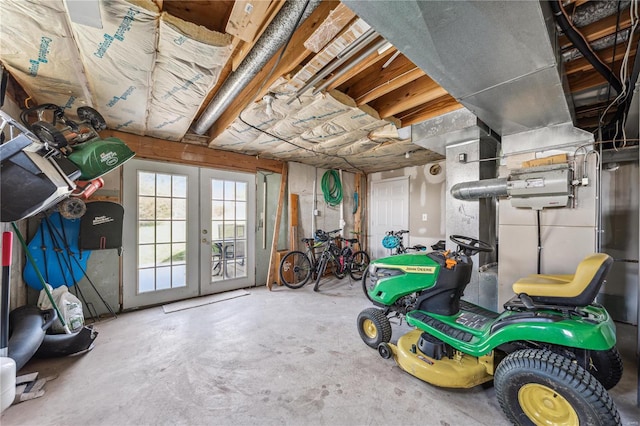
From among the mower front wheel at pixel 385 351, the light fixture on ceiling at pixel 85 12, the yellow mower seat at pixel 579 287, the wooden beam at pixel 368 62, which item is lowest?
the mower front wheel at pixel 385 351

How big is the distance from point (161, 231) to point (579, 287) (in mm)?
4211

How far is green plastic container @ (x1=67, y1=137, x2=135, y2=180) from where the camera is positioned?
1.93 m

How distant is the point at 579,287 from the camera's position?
1.30m

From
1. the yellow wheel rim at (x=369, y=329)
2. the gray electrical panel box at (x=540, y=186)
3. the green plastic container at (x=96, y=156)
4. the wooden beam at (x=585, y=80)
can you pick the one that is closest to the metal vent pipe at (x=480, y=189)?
the gray electrical panel box at (x=540, y=186)

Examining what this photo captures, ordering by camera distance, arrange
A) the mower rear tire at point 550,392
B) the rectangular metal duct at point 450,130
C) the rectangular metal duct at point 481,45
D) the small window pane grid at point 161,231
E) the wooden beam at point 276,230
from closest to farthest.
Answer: the rectangular metal duct at point 481,45 < the mower rear tire at point 550,392 < the rectangular metal duct at point 450,130 < the small window pane grid at point 161,231 < the wooden beam at point 276,230

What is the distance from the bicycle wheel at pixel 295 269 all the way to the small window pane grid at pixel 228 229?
0.69m

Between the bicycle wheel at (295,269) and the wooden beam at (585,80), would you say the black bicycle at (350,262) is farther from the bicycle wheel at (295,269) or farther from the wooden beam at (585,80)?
the wooden beam at (585,80)

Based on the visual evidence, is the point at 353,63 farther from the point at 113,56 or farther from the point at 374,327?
the point at 374,327

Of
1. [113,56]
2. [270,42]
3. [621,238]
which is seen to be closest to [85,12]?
[113,56]

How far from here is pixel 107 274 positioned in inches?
119

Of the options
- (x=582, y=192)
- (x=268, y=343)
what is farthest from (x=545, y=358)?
(x=268, y=343)

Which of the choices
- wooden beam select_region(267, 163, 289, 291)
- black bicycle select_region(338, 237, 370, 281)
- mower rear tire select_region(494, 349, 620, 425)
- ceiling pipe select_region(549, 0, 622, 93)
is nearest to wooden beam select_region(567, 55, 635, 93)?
ceiling pipe select_region(549, 0, 622, 93)

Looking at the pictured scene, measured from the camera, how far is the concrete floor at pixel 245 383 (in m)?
1.50

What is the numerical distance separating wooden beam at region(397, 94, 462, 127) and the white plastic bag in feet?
13.3
